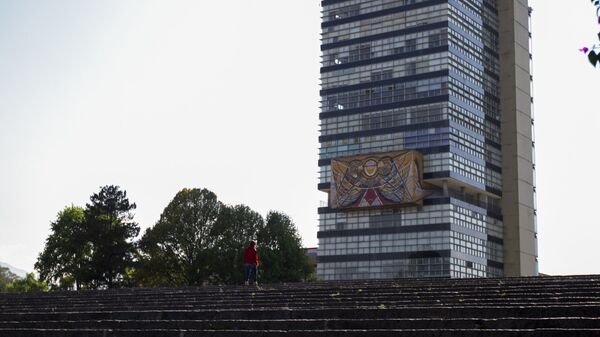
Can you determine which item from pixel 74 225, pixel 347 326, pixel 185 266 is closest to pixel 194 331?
pixel 347 326

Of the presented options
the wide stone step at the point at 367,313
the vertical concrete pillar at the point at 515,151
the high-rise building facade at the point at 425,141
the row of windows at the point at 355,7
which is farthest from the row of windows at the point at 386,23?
the wide stone step at the point at 367,313

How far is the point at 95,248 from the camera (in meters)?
80.5

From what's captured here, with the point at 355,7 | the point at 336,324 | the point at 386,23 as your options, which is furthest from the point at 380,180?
the point at 336,324

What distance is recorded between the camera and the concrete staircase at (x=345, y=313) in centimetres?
1289

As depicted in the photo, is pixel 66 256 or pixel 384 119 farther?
pixel 384 119

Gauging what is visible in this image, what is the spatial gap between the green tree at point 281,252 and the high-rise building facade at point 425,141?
29158 mm

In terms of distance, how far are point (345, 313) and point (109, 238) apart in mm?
67524

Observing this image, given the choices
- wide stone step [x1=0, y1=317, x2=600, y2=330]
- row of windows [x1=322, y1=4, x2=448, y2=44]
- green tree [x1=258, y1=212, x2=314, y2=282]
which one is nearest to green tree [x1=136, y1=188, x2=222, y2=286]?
green tree [x1=258, y1=212, x2=314, y2=282]

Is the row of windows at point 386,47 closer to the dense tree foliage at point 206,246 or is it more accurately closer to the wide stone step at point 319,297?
the dense tree foliage at point 206,246

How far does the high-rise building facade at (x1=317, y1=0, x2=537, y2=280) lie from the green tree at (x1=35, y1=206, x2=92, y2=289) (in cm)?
4021

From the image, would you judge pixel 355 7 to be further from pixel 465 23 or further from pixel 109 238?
pixel 109 238

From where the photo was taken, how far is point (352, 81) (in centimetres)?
11625

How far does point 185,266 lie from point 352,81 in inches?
1772

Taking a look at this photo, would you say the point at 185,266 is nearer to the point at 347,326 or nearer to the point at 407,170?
the point at 407,170
